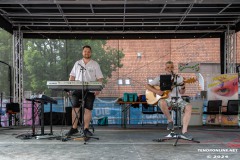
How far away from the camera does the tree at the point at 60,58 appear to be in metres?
11.1

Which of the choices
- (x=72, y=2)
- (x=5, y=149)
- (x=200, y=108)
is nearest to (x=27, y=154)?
(x=5, y=149)

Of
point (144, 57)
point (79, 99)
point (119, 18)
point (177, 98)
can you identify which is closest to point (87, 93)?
point (79, 99)

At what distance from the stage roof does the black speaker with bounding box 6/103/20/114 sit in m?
2.20

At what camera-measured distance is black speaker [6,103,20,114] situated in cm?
947

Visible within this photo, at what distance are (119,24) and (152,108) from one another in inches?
112

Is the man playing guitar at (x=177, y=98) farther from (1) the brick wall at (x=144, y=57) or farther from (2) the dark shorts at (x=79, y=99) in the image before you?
(1) the brick wall at (x=144, y=57)

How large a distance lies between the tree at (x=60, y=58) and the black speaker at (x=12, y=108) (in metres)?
1.60

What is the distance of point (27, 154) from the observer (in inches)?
152

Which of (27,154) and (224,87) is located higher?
(224,87)

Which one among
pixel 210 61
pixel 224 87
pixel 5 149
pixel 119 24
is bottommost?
pixel 5 149

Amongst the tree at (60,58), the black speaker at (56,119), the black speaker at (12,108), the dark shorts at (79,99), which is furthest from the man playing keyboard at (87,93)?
the tree at (60,58)

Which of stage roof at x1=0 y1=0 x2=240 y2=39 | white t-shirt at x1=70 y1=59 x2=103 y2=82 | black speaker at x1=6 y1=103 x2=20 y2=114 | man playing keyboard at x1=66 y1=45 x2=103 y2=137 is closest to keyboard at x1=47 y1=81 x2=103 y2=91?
man playing keyboard at x1=66 y1=45 x2=103 y2=137

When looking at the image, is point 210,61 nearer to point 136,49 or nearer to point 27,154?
point 136,49

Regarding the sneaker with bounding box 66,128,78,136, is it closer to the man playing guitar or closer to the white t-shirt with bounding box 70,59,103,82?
the white t-shirt with bounding box 70,59,103,82
